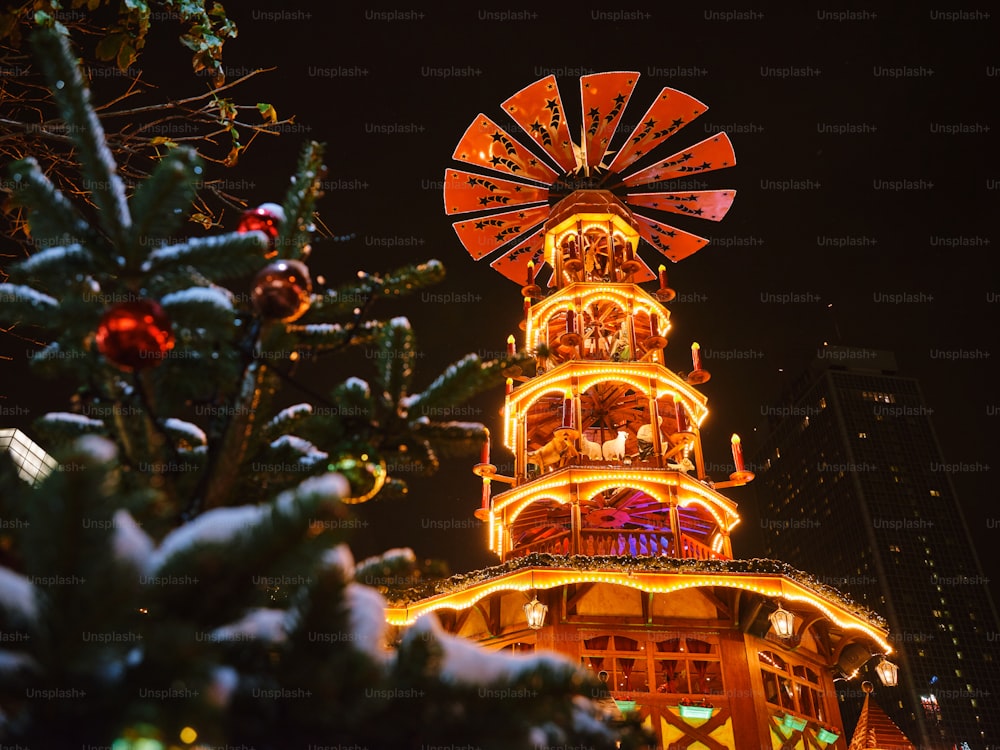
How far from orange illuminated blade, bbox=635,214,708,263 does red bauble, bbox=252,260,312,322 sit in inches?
738

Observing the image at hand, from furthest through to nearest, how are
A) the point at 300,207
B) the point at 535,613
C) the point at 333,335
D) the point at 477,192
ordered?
the point at 477,192 → the point at 535,613 → the point at 333,335 → the point at 300,207

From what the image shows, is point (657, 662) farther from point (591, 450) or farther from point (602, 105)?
point (602, 105)

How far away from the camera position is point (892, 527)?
9594cm

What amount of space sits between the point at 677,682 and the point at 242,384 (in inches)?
467

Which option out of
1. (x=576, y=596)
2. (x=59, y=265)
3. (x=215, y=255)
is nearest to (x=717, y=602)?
(x=576, y=596)

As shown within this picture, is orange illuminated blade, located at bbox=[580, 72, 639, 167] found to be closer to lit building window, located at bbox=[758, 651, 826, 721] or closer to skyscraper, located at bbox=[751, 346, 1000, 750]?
lit building window, located at bbox=[758, 651, 826, 721]

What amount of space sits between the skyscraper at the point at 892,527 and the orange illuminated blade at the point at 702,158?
240 ft

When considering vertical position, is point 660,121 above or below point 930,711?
below

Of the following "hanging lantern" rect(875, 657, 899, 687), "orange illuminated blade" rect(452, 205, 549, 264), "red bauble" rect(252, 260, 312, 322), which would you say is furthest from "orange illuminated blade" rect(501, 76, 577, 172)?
"red bauble" rect(252, 260, 312, 322)

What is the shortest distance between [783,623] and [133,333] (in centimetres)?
1185

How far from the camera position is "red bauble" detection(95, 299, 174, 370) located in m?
2.17

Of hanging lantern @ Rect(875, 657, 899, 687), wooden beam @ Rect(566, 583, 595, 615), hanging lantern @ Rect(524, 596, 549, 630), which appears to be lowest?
hanging lantern @ Rect(875, 657, 899, 687)

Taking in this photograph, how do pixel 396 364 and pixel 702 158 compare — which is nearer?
pixel 396 364

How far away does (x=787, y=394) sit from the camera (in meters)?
126
